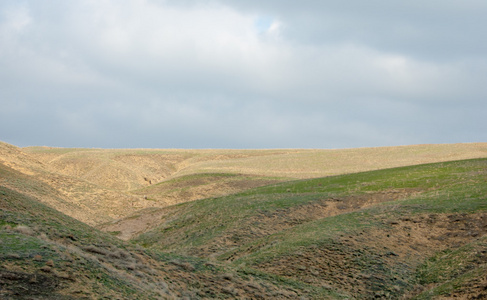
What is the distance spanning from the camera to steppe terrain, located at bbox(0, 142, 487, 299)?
47.3ft

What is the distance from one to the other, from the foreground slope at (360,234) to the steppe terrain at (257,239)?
3.3 inches

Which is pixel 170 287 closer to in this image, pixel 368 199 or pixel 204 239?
pixel 204 239

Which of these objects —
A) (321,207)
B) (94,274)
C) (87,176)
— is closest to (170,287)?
(94,274)

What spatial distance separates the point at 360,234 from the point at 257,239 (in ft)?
21.7

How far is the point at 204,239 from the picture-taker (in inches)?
1246

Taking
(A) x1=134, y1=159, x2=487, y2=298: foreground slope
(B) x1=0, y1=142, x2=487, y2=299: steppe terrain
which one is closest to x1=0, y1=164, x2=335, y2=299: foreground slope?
(B) x1=0, y1=142, x2=487, y2=299: steppe terrain

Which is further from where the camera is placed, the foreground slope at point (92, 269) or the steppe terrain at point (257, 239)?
the steppe terrain at point (257, 239)

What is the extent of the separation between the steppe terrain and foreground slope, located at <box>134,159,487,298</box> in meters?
0.08

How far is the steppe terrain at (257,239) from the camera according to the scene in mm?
14430

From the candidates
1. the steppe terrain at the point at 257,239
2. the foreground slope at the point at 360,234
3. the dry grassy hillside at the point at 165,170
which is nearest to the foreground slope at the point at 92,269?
the steppe terrain at the point at 257,239

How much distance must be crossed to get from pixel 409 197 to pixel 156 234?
65.0 ft

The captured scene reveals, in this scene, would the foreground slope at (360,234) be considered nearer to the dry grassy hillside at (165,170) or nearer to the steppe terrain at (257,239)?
the steppe terrain at (257,239)

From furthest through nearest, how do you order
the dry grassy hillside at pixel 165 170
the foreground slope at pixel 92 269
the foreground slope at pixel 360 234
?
the dry grassy hillside at pixel 165 170, the foreground slope at pixel 360 234, the foreground slope at pixel 92 269

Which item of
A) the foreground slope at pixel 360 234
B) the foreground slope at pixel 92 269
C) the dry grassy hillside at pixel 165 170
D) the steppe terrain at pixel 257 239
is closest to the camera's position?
the foreground slope at pixel 92 269
